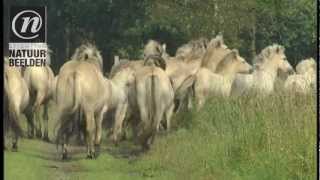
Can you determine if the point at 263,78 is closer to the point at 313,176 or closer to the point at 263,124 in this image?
the point at 263,124

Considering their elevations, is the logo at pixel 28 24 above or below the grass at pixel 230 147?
above

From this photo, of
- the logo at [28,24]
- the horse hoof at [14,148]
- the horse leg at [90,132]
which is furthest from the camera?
the horse leg at [90,132]

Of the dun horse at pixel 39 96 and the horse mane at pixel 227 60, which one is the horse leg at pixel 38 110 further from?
the horse mane at pixel 227 60

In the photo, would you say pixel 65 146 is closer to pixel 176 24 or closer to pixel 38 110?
pixel 38 110

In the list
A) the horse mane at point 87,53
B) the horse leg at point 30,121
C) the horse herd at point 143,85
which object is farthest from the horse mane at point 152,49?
the horse leg at point 30,121

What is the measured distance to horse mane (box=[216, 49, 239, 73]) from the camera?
5.24m

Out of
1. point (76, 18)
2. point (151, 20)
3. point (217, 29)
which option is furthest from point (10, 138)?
point (217, 29)

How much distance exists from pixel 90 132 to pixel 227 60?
1.13 m

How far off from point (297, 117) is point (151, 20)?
129 centimetres

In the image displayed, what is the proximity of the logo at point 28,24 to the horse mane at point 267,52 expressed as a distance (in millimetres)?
1566

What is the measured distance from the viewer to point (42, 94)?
5.12 meters

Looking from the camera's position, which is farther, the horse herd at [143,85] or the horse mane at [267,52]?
the horse mane at [267,52]

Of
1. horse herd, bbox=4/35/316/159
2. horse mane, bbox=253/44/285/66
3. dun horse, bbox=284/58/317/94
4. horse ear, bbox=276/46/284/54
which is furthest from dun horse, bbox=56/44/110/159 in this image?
dun horse, bbox=284/58/317/94

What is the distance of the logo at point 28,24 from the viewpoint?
4953 mm
